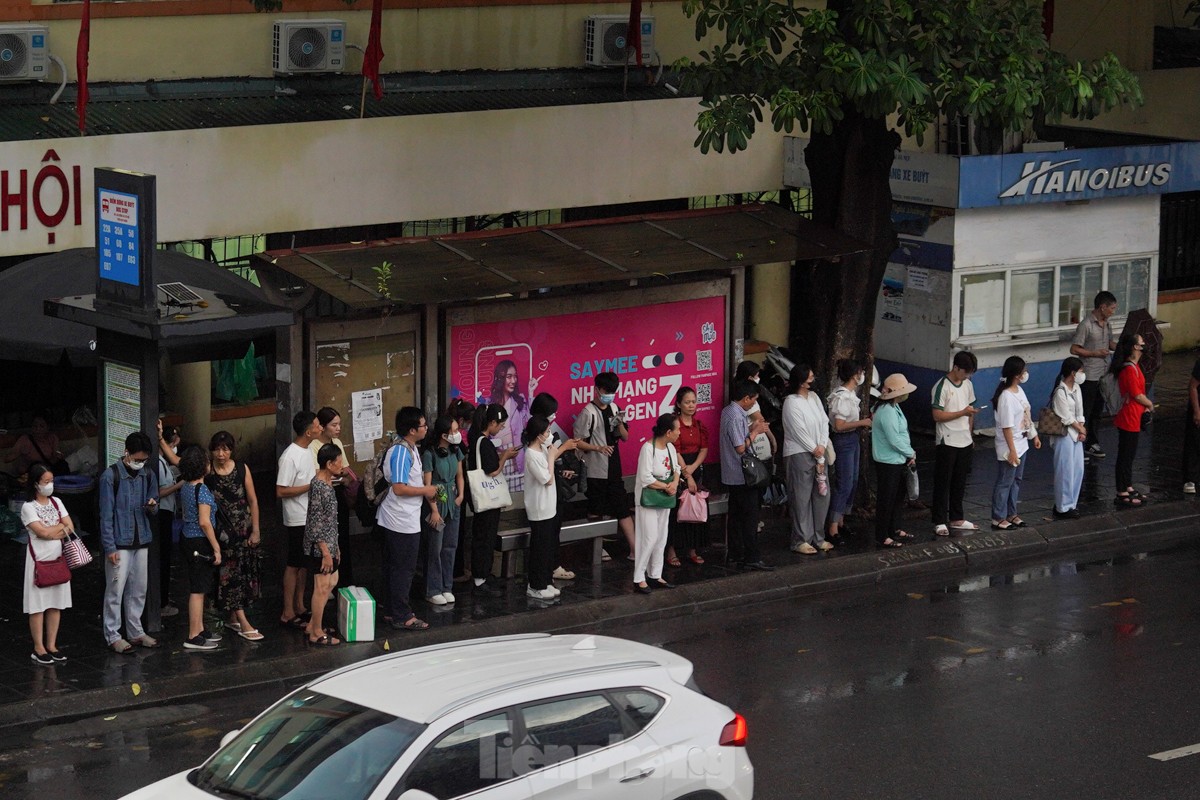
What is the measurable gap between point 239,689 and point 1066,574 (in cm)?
764

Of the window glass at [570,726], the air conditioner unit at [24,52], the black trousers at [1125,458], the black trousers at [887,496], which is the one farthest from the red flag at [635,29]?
the window glass at [570,726]

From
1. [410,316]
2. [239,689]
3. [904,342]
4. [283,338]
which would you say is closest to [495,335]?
[410,316]

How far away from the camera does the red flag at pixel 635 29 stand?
20.5 metres

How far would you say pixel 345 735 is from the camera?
25.9ft

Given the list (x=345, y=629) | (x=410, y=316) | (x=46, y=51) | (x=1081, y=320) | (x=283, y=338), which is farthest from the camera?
(x=1081, y=320)

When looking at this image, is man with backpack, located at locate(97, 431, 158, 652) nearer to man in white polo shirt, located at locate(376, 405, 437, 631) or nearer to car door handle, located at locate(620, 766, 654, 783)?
man in white polo shirt, located at locate(376, 405, 437, 631)

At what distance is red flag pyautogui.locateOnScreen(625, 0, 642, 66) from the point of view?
67.3ft

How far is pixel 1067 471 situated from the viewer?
17125mm

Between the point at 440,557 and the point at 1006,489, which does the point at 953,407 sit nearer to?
the point at 1006,489

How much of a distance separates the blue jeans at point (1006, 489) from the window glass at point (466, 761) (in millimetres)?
9782

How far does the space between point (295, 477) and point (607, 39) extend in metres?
9.15

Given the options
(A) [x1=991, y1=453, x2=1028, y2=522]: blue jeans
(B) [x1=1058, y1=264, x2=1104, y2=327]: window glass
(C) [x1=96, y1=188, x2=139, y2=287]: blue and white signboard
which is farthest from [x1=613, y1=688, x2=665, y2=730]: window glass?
Result: (B) [x1=1058, y1=264, x2=1104, y2=327]: window glass

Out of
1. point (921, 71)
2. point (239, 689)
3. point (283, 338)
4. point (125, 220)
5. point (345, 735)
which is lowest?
point (239, 689)

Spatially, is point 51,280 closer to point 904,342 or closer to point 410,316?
point 410,316
